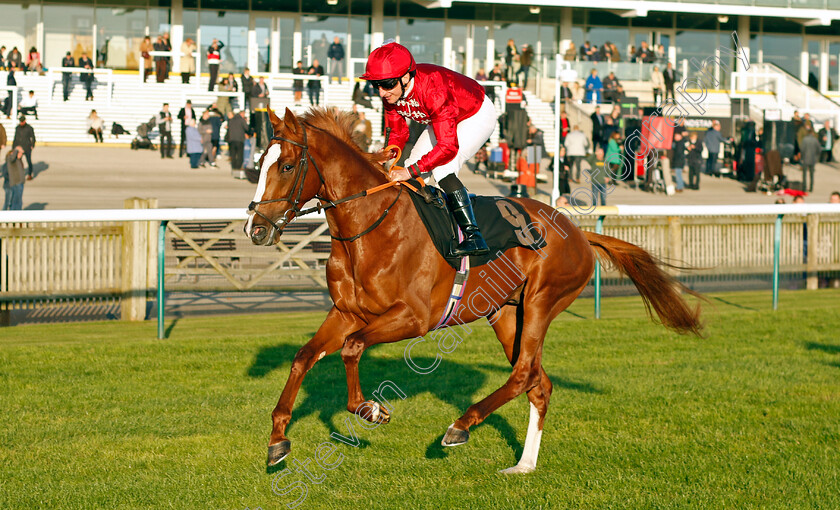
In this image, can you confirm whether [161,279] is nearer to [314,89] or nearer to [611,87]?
[314,89]

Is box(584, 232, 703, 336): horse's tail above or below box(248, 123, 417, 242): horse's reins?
below

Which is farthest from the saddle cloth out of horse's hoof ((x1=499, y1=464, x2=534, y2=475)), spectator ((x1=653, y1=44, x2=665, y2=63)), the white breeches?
spectator ((x1=653, y1=44, x2=665, y2=63))

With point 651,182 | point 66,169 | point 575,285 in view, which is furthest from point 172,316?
point 651,182

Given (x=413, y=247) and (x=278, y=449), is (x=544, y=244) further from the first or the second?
(x=278, y=449)

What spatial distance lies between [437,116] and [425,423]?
180 centimetres

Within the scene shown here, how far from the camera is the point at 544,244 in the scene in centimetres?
500

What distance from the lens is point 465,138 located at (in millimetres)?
4797

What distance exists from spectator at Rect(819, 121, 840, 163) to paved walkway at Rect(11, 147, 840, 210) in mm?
4062

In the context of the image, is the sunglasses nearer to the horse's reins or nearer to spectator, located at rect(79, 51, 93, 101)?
the horse's reins

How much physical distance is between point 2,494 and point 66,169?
16.6 meters

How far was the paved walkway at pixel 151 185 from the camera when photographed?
16.7 m

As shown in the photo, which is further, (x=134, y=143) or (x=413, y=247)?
(x=134, y=143)

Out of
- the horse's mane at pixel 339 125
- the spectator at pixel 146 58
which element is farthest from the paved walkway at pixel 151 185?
the horse's mane at pixel 339 125

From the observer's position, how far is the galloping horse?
157 inches
